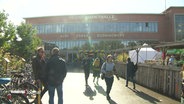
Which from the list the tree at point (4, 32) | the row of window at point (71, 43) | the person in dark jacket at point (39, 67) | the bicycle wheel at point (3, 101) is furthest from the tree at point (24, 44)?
the row of window at point (71, 43)

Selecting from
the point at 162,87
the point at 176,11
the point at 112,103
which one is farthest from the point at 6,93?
the point at 176,11

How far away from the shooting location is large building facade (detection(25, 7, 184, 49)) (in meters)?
76.3

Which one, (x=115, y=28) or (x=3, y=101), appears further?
(x=115, y=28)

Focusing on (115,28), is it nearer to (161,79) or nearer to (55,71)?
(161,79)

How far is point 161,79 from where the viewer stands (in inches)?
664

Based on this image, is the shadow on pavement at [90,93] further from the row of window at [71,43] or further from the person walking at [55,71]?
the row of window at [71,43]

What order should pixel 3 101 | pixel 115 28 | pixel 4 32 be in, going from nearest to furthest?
pixel 3 101, pixel 4 32, pixel 115 28

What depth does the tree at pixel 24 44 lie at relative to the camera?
3806cm

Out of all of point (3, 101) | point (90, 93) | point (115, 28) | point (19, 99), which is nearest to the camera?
point (3, 101)

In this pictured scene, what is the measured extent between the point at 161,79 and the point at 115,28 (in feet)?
201

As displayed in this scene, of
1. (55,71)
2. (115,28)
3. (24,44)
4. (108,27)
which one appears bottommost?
(55,71)

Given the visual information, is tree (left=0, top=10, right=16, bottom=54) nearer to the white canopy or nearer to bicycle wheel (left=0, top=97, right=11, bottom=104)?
the white canopy

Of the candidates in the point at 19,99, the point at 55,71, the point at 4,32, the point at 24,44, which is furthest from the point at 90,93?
the point at 24,44

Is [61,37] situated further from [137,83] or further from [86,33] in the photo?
[137,83]
